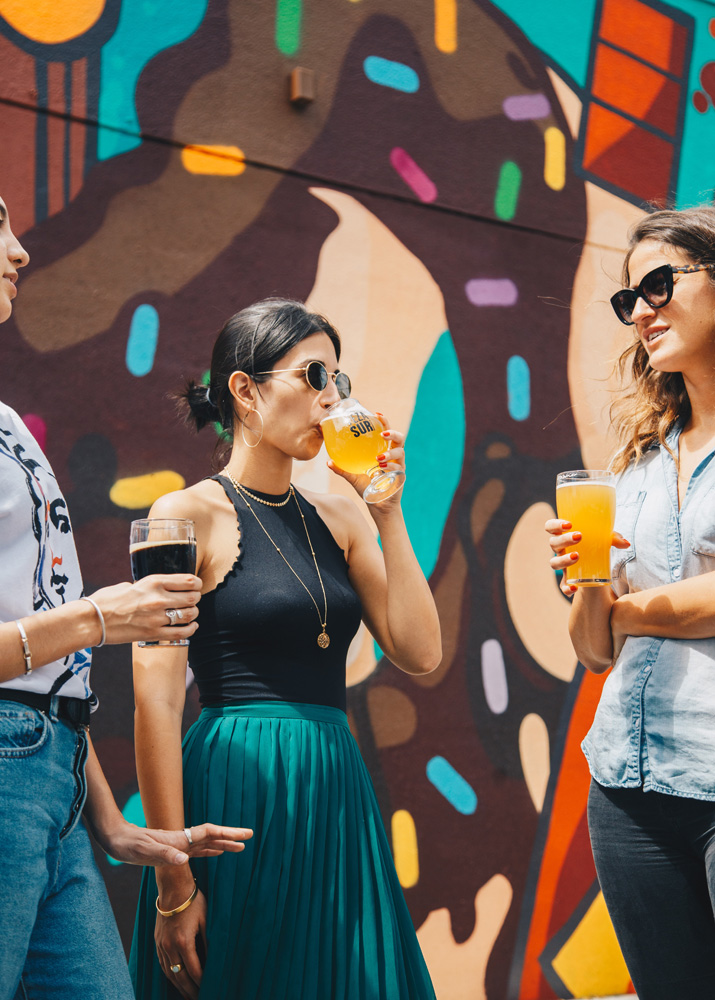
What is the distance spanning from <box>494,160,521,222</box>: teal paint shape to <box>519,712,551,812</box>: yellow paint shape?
7.51 ft

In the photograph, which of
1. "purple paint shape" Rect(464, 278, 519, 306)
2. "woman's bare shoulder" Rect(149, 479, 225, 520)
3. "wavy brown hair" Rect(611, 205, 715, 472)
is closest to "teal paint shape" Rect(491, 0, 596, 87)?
"purple paint shape" Rect(464, 278, 519, 306)

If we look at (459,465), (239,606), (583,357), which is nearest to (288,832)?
(239,606)

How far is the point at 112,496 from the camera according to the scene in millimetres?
3346

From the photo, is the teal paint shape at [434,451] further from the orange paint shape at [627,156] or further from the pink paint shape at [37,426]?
the pink paint shape at [37,426]

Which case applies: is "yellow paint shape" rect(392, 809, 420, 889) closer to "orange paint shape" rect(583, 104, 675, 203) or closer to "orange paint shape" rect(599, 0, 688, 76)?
"orange paint shape" rect(583, 104, 675, 203)

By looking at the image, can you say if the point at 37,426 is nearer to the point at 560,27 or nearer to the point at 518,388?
the point at 518,388

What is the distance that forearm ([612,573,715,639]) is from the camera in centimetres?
180

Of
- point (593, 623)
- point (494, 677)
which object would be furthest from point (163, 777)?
point (494, 677)

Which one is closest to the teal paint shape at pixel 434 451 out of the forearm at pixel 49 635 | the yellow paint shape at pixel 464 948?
the yellow paint shape at pixel 464 948

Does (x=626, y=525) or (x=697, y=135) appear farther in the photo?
(x=697, y=135)

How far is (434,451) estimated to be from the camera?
398cm

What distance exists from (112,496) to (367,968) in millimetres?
1977

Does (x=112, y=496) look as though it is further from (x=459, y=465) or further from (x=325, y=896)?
(x=325, y=896)

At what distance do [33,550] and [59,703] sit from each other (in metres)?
0.27
